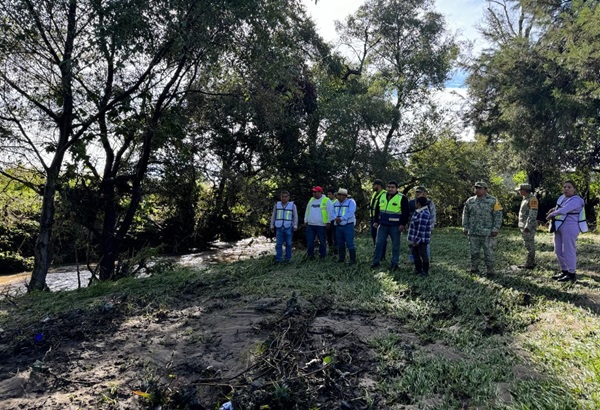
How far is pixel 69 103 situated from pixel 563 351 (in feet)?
35.7

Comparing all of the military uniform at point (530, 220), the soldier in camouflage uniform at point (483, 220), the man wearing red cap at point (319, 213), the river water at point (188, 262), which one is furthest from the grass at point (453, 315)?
the river water at point (188, 262)

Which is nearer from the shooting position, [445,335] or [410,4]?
[445,335]

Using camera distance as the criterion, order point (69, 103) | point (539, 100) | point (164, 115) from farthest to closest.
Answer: point (539, 100), point (164, 115), point (69, 103)

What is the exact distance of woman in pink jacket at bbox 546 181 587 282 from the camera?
6.88 m

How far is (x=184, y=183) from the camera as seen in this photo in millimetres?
13398

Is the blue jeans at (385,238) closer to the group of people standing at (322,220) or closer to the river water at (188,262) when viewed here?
the group of people standing at (322,220)

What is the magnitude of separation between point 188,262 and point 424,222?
417 inches

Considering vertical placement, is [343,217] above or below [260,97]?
below

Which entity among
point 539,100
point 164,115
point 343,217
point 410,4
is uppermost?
point 410,4

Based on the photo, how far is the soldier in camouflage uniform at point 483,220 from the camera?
7336mm

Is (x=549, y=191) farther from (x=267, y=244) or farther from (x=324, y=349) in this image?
(x=324, y=349)

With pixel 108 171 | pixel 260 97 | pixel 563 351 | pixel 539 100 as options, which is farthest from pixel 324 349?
pixel 539 100

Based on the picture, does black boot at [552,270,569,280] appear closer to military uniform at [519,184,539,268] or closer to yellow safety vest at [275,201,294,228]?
military uniform at [519,184,539,268]

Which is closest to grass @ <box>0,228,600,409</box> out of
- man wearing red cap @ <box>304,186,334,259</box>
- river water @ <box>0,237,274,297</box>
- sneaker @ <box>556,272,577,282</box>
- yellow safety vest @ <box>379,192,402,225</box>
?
sneaker @ <box>556,272,577,282</box>
